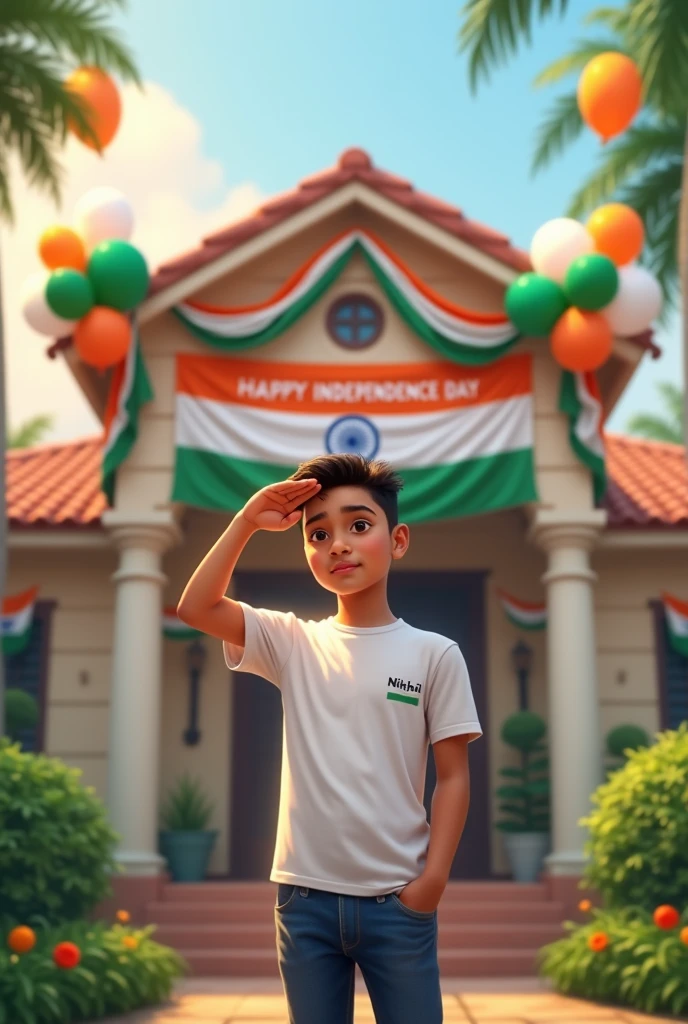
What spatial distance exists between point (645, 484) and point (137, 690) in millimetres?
5963

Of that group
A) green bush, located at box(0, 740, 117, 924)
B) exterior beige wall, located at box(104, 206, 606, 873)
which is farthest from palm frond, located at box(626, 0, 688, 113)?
green bush, located at box(0, 740, 117, 924)

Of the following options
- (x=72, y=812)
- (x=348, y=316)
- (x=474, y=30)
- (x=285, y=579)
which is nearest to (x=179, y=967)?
(x=72, y=812)

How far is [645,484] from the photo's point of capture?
500 inches

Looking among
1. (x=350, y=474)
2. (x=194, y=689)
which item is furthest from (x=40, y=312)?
(x=350, y=474)

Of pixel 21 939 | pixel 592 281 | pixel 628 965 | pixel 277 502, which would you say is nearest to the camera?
pixel 277 502

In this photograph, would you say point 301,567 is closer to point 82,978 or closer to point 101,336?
point 101,336

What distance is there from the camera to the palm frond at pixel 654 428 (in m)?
27.6

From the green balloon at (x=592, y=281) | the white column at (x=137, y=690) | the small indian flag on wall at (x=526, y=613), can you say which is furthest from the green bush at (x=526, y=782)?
the green balloon at (x=592, y=281)

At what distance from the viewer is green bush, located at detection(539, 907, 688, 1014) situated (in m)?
6.86

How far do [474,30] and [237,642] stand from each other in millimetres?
10143

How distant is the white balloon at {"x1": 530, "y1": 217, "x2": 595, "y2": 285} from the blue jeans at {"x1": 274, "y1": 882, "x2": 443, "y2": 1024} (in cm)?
827

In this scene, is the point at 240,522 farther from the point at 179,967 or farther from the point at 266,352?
the point at 266,352

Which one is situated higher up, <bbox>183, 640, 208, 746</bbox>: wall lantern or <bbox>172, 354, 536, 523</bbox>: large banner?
<bbox>172, 354, 536, 523</bbox>: large banner

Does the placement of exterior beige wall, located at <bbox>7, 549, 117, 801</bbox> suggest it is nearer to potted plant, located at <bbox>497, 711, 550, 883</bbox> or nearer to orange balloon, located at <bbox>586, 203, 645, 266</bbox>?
potted plant, located at <bbox>497, 711, 550, 883</bbox>
